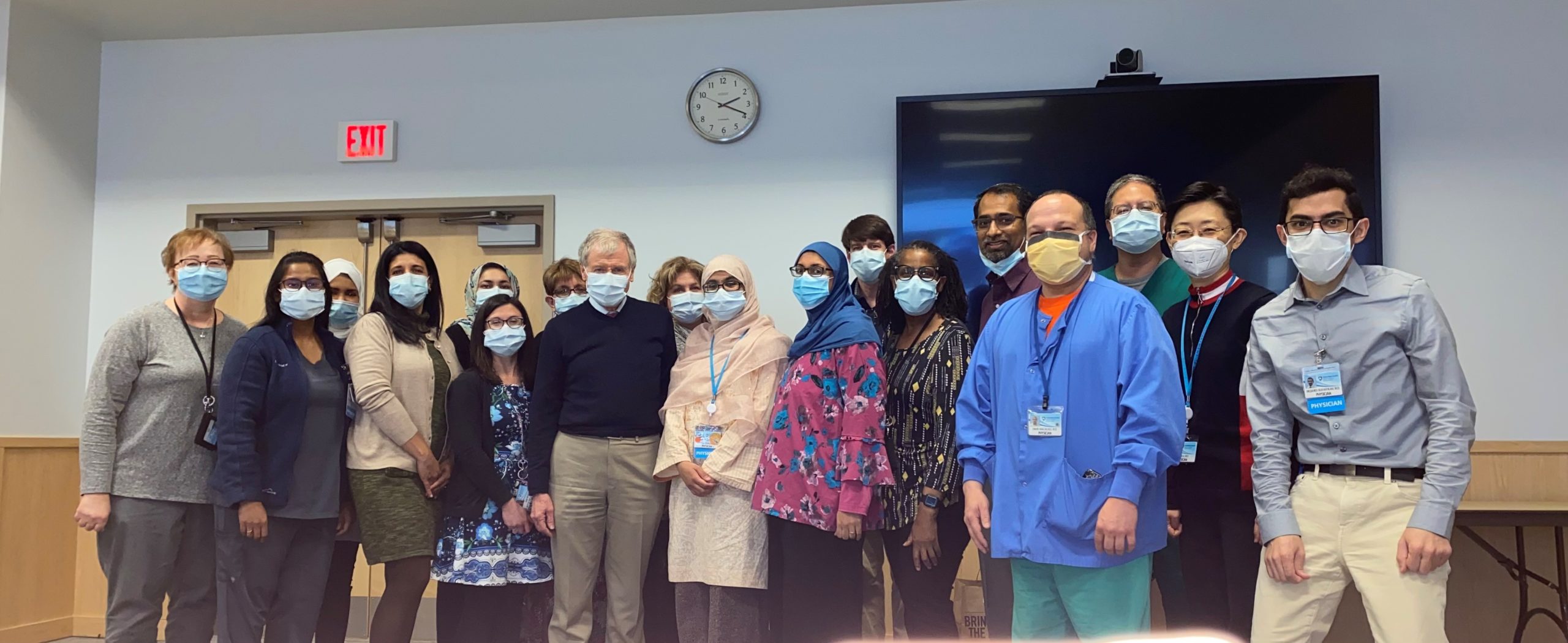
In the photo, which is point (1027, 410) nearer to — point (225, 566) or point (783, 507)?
point (783, 507)

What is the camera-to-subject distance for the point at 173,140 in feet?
16.7

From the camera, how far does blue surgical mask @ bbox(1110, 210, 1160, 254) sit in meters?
2.72

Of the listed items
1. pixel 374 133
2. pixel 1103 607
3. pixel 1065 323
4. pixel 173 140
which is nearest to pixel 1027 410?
pixel 1065 323

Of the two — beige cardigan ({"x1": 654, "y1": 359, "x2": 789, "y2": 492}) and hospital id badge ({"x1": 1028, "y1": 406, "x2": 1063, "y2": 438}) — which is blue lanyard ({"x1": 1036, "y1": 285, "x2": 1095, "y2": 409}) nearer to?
hospital id badge ({"x1": 1028, "y1": 406, "x2": 1063, "y2": 438})

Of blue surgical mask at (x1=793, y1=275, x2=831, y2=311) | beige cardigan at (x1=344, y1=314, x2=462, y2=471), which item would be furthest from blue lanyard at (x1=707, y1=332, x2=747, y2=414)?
beige cardigan at (x1=344, y1=314, x2=462, y2=471)

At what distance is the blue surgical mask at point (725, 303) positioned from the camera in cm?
311

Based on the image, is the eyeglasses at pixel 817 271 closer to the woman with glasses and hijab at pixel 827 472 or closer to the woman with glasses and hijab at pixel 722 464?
the woman with glasses and hijab at pixel 827 472

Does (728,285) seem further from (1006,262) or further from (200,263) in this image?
(200,263)

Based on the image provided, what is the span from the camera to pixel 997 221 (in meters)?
3.05

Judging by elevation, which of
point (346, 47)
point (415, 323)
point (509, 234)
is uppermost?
point (346, 47)

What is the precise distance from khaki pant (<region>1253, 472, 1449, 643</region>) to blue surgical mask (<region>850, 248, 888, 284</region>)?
1325 millimetres

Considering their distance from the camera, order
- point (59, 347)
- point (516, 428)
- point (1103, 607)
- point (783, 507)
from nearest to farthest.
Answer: point (1103, 607), point (783, 507), point (516, 428), point (59, 347)

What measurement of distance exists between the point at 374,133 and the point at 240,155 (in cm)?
75

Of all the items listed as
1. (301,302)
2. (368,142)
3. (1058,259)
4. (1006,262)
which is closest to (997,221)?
(1006,262)
